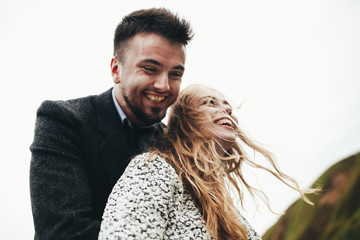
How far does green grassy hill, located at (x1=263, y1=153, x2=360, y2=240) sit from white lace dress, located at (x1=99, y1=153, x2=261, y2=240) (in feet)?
15.2

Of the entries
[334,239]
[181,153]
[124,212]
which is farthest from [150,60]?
[334,239]

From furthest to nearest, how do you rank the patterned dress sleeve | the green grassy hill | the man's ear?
the green grassy hill → the man's ear → the patterned dress sleeve

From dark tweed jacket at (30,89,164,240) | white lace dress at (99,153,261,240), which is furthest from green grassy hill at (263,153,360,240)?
dark tweed jacket at (30,89,164,240)

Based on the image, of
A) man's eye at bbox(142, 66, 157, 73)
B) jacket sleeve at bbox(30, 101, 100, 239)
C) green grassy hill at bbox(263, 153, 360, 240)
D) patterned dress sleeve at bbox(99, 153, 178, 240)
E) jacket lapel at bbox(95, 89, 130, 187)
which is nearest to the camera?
patterned dress sleeve at bbox(99, 153, 178, 240)

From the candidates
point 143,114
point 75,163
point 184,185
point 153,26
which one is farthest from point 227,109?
point 75,163

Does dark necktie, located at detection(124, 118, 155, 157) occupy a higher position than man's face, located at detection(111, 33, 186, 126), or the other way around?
man's face, located at detection(111, 33, 186, 126)

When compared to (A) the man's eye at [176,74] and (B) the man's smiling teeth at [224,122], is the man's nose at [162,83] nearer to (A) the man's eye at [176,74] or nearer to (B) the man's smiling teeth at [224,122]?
(A) the man's eye at [176,74]

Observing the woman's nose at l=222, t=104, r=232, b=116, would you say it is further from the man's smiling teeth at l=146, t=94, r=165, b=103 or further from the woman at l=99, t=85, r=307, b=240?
the man's smiling teeth at l=146, t=94, r=165, b=103

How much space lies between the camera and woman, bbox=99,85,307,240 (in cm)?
137

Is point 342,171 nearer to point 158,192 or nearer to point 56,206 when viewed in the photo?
point 158,192

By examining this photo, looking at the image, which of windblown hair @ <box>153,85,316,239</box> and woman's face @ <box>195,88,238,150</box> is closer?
windblown hair @ <box>153,85,316,239</box>

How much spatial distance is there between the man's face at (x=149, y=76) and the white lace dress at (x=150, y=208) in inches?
27.6

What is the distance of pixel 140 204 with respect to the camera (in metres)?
1.37

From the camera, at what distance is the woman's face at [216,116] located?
7.24ft
